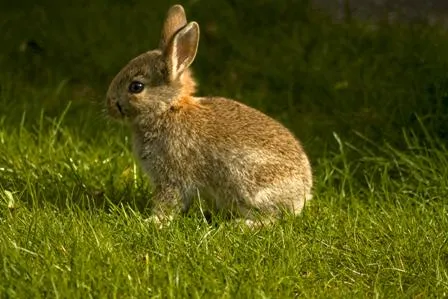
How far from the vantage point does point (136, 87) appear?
557cm

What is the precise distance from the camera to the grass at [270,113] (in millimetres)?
4488

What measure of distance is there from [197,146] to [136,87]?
0.46 metres

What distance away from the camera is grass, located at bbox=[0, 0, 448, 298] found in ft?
14.7

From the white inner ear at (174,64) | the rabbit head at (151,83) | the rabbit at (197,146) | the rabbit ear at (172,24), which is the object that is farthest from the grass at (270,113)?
the rabbit ear at (172,24)

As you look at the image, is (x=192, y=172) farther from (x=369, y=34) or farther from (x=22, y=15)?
(x=22, y=15)

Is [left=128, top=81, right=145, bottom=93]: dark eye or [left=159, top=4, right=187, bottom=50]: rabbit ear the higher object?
[left=159, top=4, right=187, bottom=50]: rabbit ear

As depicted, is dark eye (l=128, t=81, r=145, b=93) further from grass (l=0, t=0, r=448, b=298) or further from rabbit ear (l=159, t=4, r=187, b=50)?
grass (l=0, t=0, r=448, b=298)

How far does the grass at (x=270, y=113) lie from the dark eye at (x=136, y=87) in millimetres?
573

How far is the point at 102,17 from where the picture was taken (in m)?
8.94

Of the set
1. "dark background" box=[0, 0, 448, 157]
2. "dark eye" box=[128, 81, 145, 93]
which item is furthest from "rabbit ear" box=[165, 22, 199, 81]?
"dark background" box=[0, 0, 448, 157]

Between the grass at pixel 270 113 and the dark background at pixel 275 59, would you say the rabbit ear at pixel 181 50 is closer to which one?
the grass at pixel 270 113

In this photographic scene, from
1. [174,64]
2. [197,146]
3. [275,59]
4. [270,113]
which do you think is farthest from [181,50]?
[275,59]

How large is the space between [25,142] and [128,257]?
2045 millimetres

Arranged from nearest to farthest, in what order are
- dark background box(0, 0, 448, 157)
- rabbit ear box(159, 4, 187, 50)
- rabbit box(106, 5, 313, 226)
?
rabbit box(106, 5, 313, 226), rabbit ear box(159, 4, 187, 50), dark background box(0, 0, 448, 157)
